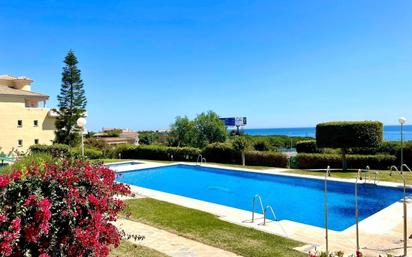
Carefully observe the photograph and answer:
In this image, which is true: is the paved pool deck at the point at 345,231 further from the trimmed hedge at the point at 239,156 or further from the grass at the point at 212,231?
the trimmed hedge at the point at 239,156

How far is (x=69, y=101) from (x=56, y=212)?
26516 mm

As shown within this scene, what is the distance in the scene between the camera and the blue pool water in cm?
1052

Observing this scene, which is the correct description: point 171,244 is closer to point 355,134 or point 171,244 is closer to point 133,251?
point 133,251

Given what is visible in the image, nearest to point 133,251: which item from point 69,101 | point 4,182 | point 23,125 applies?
point 4,182

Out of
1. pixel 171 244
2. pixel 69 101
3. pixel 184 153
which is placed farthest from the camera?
pixel 69 101

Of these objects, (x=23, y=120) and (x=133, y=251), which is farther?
(x=23, y=120)

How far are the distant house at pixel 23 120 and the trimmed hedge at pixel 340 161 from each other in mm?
22426

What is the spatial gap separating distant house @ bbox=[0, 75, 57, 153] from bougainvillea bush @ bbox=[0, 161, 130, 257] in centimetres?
2821

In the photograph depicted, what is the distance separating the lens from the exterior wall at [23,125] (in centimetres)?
2925

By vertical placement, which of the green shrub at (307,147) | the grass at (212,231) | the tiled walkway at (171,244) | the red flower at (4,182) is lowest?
the grass at (212,231)

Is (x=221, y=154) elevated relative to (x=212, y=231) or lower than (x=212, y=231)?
elevated

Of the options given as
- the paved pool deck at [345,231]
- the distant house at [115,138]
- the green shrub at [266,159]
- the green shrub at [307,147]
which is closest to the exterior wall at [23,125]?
the distant house at [115,138]

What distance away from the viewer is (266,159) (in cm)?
2002

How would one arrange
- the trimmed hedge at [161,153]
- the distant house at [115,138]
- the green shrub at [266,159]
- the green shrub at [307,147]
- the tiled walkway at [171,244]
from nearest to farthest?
the tiled walkway at [171,244]
the green shrub at [266,159]
the green shrub at [307,147]
the trimmed hedge at [161,153]
the distant house at [115,138]
